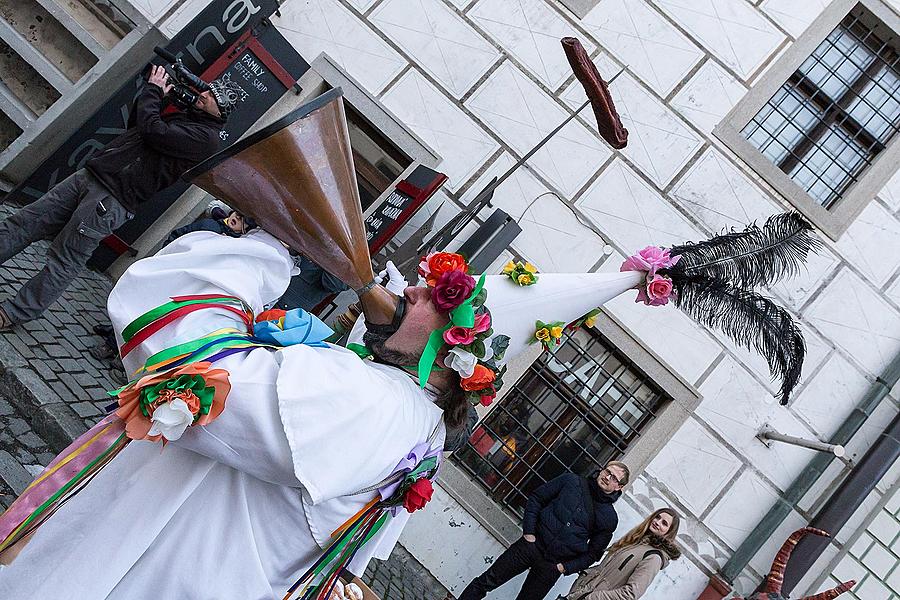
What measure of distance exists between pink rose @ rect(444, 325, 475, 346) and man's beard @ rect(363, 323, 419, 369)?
0.14 m

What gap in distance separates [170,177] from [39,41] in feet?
8.70

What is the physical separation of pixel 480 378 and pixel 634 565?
3.46 m

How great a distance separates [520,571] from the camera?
586cm

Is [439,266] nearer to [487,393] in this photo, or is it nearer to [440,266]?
[440,266]

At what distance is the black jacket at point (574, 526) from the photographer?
557 centimetres

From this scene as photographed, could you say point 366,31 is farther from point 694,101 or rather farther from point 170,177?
point 694,101

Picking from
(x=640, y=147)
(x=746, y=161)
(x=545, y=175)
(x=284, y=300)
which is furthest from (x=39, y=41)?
(x=746, y=161)

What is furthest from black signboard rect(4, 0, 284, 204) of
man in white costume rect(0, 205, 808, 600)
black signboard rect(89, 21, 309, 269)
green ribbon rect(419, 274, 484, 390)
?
green ribbon rect(419, 274, 484, 390)

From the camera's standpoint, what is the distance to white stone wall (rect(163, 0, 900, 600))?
21.7 feet

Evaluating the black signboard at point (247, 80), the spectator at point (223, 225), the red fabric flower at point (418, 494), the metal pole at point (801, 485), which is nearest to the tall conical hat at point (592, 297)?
the red fabric flower at point (418, 494)

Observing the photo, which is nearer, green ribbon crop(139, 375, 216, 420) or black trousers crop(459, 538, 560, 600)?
green ribbon crop(139, 375, 216, 420)

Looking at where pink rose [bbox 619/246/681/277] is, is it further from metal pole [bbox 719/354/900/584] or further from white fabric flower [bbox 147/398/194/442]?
metal pole [bbox 719/354/900/584]

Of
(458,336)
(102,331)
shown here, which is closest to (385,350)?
(458,336)

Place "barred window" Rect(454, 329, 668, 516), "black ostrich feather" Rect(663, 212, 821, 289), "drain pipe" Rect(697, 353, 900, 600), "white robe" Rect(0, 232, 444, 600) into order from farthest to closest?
"barred window" Rect(454, 329, 668, 516) → "drain pipe" Rect(697, 353, 900, 600) → "black ostrich feather" Rect(663, 212, 821, 289) → "white robe" Rect(0, 232, 444, 600)
